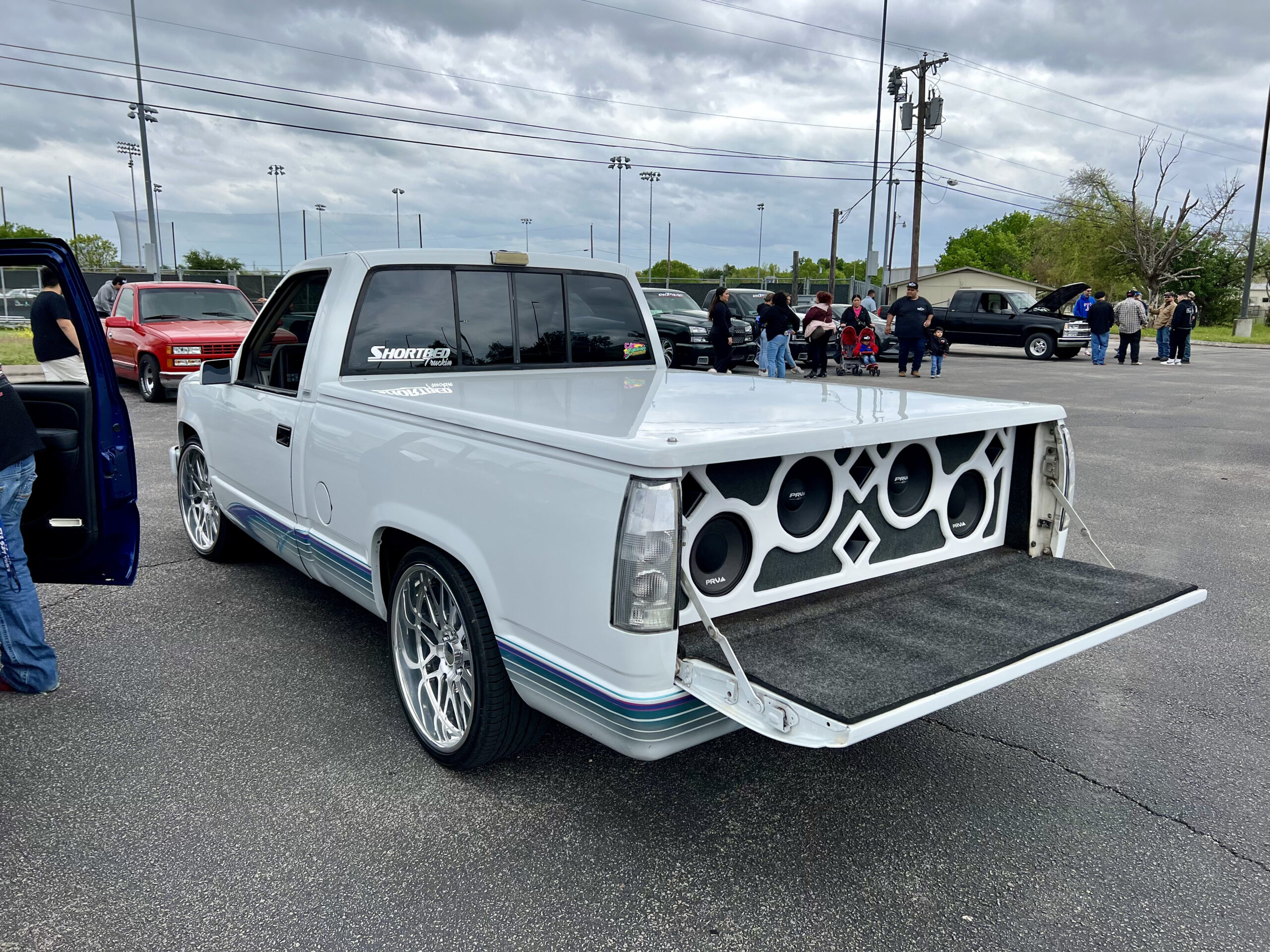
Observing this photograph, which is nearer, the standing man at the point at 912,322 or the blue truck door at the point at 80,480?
the blue truck door at the point at 80,480

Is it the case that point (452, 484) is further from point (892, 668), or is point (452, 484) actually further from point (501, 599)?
point (892, 668)

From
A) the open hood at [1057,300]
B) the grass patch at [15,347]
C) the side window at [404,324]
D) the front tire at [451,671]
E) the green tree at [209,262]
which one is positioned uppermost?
the green tree at [209,262]

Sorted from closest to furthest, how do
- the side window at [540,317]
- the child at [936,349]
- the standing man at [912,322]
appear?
the side window at [540,317] < the standing man at [912,322] < the child at [936,349]

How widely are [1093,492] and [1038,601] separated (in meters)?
5.67

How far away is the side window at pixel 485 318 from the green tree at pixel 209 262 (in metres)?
48.1

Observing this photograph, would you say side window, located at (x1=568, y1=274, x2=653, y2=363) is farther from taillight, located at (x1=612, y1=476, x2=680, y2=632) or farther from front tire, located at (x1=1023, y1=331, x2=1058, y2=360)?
front tire, located at (x1=1023, y1=331, x2=1058, y2=360)

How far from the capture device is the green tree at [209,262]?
49750mm

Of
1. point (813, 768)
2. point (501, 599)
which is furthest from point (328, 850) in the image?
point (813, 768)

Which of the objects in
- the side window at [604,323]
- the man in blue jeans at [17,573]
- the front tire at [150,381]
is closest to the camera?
the man in blue jeans at [17,573]

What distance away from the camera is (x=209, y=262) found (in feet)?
170

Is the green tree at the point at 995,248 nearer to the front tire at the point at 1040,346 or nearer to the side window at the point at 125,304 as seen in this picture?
the front tire at the point at 1040,346

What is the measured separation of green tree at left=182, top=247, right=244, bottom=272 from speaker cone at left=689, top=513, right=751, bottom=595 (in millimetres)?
50179

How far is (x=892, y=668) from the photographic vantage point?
251cm

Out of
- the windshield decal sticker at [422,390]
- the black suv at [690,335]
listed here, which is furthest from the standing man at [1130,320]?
the windshield decal sticker at [422,390]
